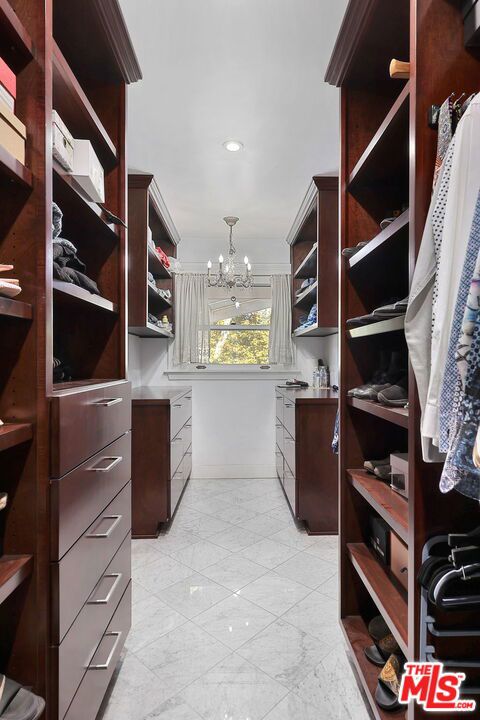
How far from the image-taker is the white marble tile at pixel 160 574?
81.6 inches

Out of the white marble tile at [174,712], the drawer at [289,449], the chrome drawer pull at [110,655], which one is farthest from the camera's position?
the drawer at [289,449]

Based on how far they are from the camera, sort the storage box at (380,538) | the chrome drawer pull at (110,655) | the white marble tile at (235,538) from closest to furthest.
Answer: the chrome drawer pull at (110,655), the storage box at (380,538), the white marble tile at (235,538)

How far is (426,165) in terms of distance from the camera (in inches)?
36.3

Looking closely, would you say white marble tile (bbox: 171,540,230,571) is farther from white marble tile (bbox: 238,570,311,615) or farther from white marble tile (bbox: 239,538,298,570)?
white marble tile (bbox: 238,570,311,615)

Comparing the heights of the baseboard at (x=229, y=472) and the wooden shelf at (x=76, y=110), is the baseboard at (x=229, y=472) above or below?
below

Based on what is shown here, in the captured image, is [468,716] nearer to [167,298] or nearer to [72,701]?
[72,701]

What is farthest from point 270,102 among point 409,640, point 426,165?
point 409,640

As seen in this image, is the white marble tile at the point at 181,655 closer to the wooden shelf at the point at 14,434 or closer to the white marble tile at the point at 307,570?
the white marble tile at the point at 307,570

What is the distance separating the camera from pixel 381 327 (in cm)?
126

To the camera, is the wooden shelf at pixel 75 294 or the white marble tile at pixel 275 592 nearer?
the wooden shelf at pixel 75 294

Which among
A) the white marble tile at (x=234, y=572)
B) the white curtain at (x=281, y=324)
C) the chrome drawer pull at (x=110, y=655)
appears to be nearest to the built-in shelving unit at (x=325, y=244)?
the white curtain at (x=281, y=324)

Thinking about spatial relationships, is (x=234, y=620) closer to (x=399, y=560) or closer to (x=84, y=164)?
(x=399, y=560)

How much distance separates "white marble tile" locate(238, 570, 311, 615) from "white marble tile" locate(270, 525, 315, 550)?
1.36 feet

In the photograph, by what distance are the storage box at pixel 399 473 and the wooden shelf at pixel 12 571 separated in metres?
1.09
